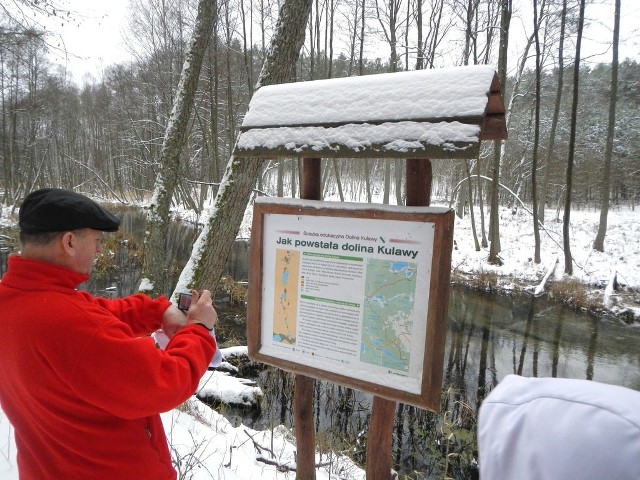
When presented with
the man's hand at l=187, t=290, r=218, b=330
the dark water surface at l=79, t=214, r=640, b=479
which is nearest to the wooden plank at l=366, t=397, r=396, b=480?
the man's hand at l=187, t=290, r=218, b=330

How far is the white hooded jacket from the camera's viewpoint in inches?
26.1

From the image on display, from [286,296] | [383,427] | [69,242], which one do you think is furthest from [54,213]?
[383,427]

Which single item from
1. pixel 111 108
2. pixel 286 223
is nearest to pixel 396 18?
pixel 286 223

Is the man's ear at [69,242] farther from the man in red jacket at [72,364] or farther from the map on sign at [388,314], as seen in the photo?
the map on sign at [388,314]

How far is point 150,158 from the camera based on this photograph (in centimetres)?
2442

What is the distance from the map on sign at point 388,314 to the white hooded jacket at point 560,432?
97cm

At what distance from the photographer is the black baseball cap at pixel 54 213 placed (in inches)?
49.4

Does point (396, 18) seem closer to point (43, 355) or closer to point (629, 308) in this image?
point (629, 308)

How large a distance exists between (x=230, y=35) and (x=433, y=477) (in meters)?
17.0

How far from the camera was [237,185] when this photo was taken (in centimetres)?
463

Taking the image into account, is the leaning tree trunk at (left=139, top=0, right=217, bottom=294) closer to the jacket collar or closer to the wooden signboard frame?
the wooden signboard frame

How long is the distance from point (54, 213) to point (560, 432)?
4.91 ft

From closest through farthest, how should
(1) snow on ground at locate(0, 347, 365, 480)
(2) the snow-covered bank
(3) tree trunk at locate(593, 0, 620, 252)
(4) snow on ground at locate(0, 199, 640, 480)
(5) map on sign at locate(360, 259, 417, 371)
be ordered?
(5) map on sign at locate(360, 259, 417, 371)
(1) snow on ground at locate(0, 347, 365, 480)
(4) snow on ground at locate(0, 199, 640, 480)
(2) the snow-covered bank
(3) tree trunk at locate(593, 0, 620, 252)

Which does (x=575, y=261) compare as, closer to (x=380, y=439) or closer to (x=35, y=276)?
(x=380, y=439)
